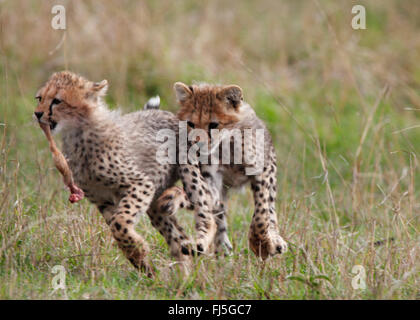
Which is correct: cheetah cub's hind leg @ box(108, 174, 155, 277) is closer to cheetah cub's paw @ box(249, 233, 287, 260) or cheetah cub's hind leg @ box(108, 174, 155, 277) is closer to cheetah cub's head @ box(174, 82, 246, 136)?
cheetah cub's head @ box(174, 82, 246, 136)

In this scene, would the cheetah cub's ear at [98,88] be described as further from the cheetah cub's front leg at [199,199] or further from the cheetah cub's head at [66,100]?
the cheetah cub's front leg at [199,199]

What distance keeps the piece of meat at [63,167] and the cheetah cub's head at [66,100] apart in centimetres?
4

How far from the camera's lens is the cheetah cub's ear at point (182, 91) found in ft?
13.7

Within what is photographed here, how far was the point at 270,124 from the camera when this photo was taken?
6.96 m

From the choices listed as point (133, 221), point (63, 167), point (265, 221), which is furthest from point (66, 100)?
point (265, 221)

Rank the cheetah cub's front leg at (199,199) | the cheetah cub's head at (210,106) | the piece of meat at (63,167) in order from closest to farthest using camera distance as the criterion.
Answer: the piece of meat at (63,167) → the cheetah cub's front leg at (199,199) → the cheetah cub's head at (210,106)

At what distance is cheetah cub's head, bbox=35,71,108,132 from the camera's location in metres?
3.67

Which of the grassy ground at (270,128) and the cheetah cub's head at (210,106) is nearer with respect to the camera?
the grassy ground at (270,128)

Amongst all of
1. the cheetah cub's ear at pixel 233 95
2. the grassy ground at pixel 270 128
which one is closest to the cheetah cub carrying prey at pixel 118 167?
the grassy ground at pixel 270 128

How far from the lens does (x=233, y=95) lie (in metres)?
4.14

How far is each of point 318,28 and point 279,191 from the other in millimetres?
3558

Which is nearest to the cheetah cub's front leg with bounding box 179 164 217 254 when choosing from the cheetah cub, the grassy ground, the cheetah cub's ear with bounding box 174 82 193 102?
the cheetah cub

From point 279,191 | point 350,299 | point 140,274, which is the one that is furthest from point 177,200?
point 279,191
